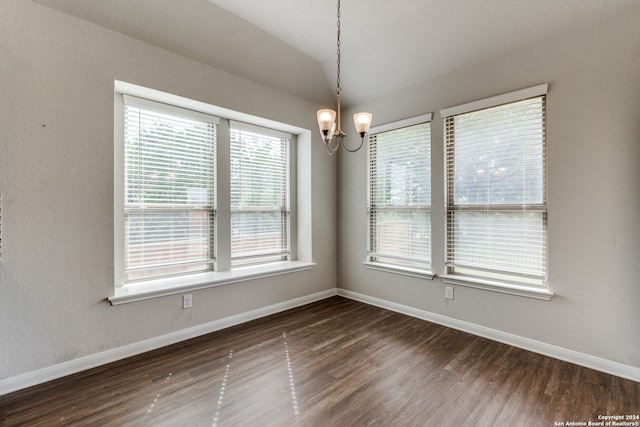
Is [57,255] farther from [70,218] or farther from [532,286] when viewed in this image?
[532,286]

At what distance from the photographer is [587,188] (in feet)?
7.56

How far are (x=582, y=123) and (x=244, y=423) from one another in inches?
134

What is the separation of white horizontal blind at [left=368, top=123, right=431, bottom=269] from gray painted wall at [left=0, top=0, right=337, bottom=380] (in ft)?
8.11

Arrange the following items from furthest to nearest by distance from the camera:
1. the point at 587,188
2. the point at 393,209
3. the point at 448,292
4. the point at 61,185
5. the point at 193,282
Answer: the point at 393,209
the point at 448,292
the point at 193,282
the point at 587,188
the point at 61,185

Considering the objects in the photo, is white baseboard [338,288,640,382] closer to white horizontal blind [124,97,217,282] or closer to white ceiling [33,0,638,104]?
white horizontal blind [124,97,217,282]

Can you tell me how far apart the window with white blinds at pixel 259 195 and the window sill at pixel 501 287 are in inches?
87.5

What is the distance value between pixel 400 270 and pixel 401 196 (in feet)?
3.08

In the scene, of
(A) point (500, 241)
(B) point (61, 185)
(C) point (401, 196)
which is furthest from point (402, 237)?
(B) point (61, 185)

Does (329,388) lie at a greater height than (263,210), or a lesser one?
lesser

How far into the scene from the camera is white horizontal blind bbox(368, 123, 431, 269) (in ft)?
11.0

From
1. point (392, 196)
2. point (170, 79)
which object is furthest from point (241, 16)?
point (392, 196)

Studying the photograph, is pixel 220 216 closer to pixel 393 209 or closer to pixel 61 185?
pixel 61 185

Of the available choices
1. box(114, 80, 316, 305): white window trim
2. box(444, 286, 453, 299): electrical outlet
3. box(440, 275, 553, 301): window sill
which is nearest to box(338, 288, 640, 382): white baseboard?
box(444, 286, 453, 299): electrical outlet

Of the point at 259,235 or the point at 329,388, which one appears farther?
the point at 259,235
